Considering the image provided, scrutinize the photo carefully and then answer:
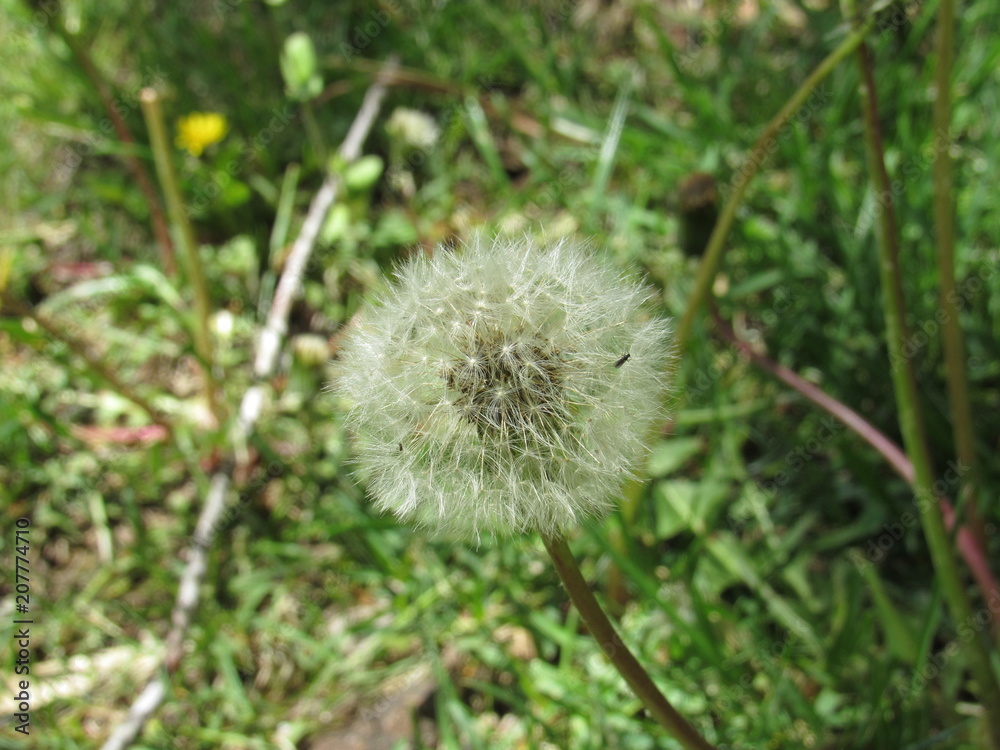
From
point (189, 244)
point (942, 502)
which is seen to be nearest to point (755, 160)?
point (942, 502)

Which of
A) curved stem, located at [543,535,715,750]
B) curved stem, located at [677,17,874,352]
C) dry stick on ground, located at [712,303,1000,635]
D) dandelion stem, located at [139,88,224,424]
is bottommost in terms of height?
curved stem, located at [543,535,715,750]

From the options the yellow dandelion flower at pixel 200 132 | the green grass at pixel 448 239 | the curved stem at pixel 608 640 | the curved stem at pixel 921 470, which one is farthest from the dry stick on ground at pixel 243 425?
the curved stem at pixel 921 470

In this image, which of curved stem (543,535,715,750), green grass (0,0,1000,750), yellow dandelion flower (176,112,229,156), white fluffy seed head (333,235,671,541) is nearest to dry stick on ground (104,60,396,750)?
green grass (0,0,1000,750)

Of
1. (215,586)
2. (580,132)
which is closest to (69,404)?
(215,586)

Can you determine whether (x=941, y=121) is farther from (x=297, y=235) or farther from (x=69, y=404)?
(x=69, y=404)

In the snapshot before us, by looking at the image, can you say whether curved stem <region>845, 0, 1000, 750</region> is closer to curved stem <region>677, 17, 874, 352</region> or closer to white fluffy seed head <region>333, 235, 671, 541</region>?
curved stem <region>677, 17, 874, 352</region>
